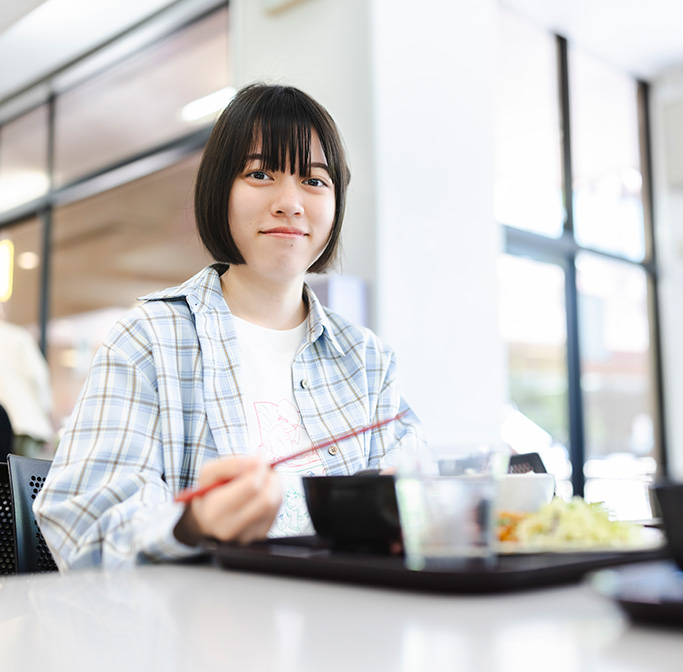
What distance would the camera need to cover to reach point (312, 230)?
1.39 meters

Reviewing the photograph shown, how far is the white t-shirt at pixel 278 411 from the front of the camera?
3.98ft

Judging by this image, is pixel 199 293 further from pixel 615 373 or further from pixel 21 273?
pixel 21 273

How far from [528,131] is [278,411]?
362 centimetres

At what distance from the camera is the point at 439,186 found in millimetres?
3084

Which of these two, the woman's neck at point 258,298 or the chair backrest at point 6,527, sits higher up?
the woman's neck at point 258,298

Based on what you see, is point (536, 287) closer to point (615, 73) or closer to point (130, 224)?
point (615, 73)

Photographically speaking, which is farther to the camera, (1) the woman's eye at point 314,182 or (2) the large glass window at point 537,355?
(2) the large glass window at point 537,355

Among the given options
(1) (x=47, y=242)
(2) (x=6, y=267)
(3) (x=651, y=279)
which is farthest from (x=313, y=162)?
(2) (x=6, y=267)

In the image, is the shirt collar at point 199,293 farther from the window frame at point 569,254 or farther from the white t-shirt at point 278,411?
the window frame at point 569,254

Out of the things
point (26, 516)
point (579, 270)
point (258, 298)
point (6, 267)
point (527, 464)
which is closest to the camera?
point (26, 516)

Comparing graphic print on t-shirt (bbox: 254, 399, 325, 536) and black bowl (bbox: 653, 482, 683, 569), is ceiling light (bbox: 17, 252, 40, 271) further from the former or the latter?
black bowl (bbox: 653, 482, 683, 569)

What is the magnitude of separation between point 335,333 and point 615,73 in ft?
13.8

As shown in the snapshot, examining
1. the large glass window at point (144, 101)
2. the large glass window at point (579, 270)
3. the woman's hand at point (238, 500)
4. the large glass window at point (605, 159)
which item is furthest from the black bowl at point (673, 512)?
the large glass window at point (605, 159)

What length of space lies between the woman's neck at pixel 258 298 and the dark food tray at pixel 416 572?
71cm
